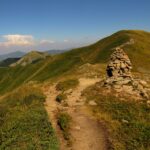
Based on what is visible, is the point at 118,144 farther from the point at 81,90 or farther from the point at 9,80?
the point at 9,80

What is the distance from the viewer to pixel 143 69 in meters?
93.4

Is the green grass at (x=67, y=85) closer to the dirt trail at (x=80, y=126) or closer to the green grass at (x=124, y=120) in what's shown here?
the dirt trail at (x=80, y=126)

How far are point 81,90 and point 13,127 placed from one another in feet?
60.8

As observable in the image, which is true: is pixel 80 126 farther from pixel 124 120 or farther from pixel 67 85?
Answer: pixel 67 85

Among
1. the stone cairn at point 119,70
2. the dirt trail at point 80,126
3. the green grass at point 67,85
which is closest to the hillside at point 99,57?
the green grass at point 67,85

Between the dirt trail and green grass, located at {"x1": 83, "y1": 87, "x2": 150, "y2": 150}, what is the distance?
1057 millimetres

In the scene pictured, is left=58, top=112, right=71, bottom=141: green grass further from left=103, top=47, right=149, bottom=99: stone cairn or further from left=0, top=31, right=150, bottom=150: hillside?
left=103, top=47, right=149, bottom=99: stone cairn

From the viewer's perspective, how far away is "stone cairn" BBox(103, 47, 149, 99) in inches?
1407

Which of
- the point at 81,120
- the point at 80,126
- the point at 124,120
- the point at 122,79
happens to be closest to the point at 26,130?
the point at 80,126

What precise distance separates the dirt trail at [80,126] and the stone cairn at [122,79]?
569cm

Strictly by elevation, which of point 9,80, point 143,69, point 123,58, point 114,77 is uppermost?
point 123,58

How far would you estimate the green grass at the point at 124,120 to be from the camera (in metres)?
22.7

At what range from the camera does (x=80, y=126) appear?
87.7ft

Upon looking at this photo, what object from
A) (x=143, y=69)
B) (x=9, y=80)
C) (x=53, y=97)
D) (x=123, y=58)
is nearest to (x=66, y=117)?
(x=53, y=97)
